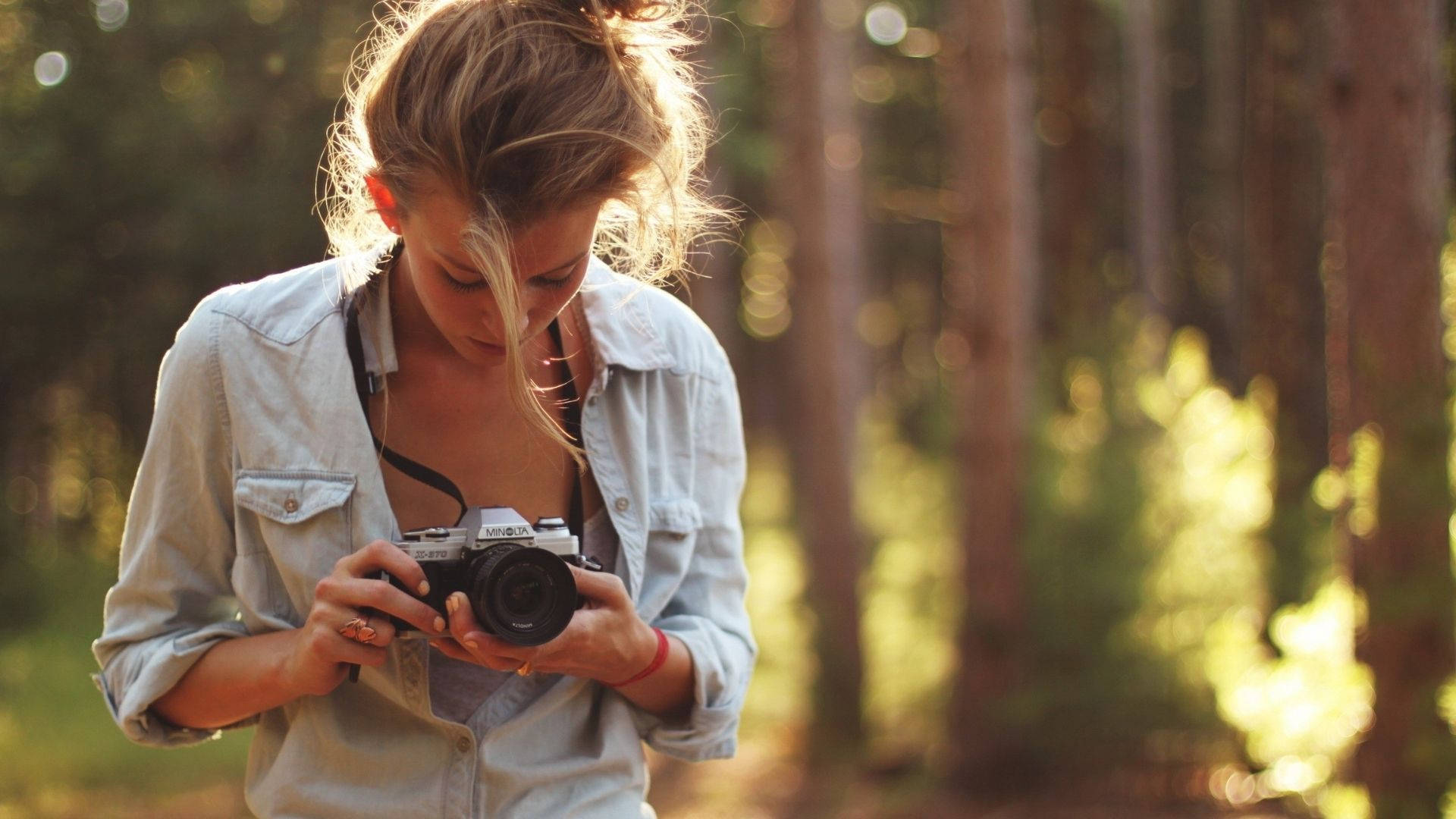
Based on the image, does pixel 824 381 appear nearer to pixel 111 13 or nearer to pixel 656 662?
pixel 111 13

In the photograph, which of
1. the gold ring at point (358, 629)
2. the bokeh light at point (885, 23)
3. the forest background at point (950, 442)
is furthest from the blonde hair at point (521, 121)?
Answer: the bokeh light at point (885, 23)

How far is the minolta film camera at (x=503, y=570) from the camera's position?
1.84 metres

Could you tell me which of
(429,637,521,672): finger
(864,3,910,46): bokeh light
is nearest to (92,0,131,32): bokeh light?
(429,637,521,672): finger

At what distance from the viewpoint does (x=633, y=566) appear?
6.98 feet

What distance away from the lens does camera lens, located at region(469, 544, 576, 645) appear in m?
1.83

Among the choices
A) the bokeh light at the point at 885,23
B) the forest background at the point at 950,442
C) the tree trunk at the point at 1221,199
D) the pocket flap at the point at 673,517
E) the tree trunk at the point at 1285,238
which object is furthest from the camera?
the tree trunk at the point at 1221,199

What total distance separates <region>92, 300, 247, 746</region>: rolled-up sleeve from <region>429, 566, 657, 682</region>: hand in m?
0.36

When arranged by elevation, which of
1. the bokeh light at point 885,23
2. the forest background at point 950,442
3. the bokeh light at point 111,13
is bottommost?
the forest background at point 950,442

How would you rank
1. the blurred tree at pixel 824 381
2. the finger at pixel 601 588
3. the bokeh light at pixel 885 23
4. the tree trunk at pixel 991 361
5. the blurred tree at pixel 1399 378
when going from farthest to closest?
the bokeh light at pixel 885 23
the blurred tree at pixel 824 381
the tree trunk at pixel 991 361
the blurred tree at pixel 1399 378
the finger at pixel 601 588

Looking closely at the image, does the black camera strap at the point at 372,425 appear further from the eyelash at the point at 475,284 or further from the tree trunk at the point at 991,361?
the tree trunk at the point at 991,361

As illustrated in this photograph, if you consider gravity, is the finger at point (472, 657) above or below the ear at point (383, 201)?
below

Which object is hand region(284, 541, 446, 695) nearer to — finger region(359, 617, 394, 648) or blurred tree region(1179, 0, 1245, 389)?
finger region(359, 617, 394, 648)

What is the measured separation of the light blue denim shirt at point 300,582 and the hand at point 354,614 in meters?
0.11

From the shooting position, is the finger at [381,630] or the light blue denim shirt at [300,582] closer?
the finger at [381,630]
